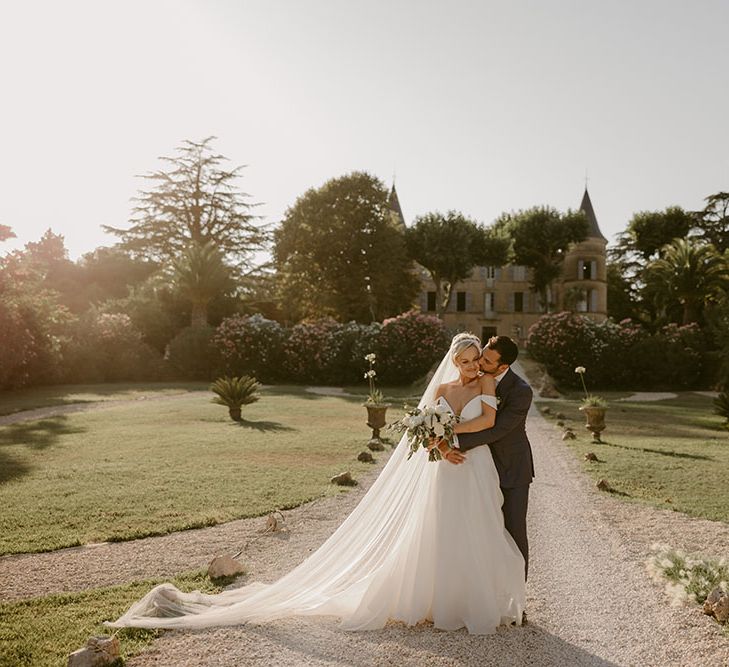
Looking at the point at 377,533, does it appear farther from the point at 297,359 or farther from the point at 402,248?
the point at 402,248

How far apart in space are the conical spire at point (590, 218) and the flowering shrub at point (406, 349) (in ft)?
101

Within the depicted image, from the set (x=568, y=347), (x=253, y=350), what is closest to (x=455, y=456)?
(x=568, y=347)

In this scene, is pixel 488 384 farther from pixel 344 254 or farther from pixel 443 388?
pixel 344 254

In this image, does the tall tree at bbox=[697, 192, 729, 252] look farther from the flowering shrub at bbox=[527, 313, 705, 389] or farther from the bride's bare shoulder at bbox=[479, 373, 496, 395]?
the bride's bare shoulder at bbox=[479, 373, 496, 395]

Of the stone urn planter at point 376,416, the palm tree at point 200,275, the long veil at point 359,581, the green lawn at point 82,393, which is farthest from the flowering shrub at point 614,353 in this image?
the long veil at point 359,581

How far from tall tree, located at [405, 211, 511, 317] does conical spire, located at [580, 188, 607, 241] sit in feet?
37.0

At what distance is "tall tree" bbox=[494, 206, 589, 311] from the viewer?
5109 cm

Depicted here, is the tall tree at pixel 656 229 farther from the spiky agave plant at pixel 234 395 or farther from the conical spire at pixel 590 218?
the spiky agave plant at pixel 234 395

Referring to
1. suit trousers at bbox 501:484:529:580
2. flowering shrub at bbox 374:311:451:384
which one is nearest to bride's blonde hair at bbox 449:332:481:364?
suit trousers at bbox 501:484:529:580

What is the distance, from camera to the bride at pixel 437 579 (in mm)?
4488

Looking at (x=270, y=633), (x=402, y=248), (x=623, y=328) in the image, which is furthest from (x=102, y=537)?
(x=402, y=248)

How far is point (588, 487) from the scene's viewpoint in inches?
371

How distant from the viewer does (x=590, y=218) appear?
5694 centimetres

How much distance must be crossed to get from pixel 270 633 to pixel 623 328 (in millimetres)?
28365
